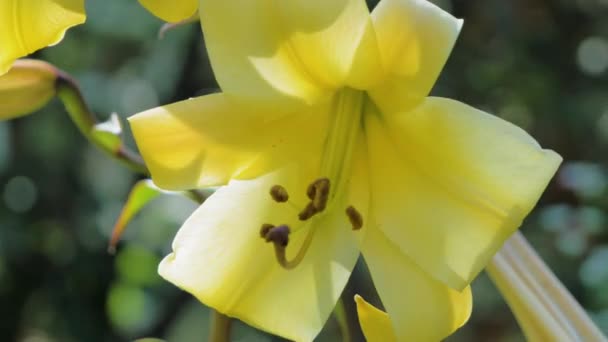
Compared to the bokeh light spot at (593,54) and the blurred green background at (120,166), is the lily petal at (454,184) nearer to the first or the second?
the blurred green background at (120,166)

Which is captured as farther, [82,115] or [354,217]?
[82,115]

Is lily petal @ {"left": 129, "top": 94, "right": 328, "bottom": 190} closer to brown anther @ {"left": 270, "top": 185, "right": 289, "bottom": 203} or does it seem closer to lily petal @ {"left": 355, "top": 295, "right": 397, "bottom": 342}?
brown anther @ {"left": 270, "top": 185, "right": 289, "bottom": 203}

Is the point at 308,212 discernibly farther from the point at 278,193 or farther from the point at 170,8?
the point at 170,8

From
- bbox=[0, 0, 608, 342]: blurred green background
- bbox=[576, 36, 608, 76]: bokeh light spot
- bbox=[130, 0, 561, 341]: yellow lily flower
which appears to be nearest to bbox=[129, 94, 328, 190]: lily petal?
bbox=[130, 0, 561, 341]: yellow lily flower

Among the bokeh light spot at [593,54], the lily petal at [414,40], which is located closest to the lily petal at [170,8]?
the lily petal at [414,40]

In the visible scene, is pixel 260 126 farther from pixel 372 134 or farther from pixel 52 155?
pixel 52 155

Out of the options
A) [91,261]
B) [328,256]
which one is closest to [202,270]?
[328,256]

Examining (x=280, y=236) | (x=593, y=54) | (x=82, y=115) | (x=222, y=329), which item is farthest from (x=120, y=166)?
(x=280, y=236)
